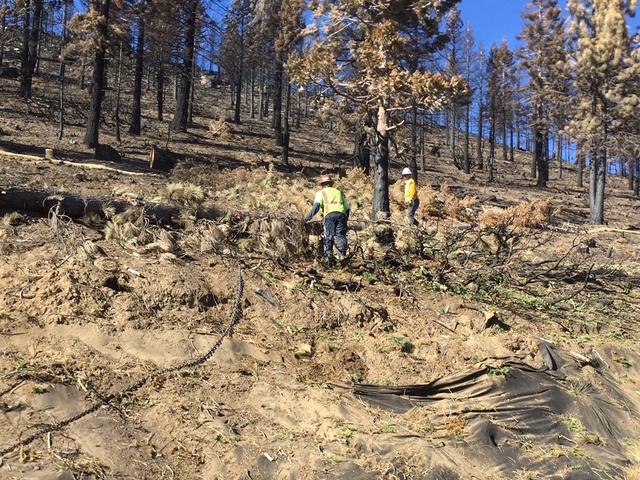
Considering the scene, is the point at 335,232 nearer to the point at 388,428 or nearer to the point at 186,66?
the point at 388,428

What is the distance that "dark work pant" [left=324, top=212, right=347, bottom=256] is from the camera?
8492 mm

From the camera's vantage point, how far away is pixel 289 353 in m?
6.36

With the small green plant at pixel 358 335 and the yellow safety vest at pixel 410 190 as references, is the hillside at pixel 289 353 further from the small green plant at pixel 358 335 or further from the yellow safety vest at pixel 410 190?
the yellow safety vest at pixel 410 190

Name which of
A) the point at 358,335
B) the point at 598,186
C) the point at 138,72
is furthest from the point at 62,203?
the point at 598,186

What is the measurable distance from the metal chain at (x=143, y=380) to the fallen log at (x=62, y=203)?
221 cm

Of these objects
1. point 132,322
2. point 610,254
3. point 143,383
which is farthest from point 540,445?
point 610,254

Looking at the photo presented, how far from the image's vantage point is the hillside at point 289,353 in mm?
4598

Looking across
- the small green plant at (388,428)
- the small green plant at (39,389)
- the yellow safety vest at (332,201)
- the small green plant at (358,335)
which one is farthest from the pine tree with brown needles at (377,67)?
the small green plant at (39,389)

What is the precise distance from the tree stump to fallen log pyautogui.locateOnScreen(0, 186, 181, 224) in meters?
8.55

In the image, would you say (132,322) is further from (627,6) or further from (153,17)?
(627,6)

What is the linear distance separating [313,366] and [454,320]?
2464mm

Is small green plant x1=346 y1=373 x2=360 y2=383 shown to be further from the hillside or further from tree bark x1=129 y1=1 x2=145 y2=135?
tree bark x1=129 y1=1 x2=145 y2=135

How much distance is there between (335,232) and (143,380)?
13.7 ft

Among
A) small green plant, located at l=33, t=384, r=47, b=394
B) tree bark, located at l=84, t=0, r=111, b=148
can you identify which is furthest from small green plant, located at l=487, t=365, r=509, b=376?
tree bark, located at l=84, t=0, r=111, b=148
